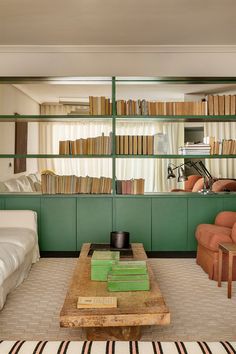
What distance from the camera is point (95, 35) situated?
5.22 m

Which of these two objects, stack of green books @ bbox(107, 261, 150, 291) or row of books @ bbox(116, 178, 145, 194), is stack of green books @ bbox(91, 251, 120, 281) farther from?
row of books @ bbox(116, 178, 145, 194)

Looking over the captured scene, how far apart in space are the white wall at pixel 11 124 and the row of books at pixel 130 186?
135cm

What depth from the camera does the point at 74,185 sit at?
526 cm

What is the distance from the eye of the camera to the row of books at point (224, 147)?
531 cm

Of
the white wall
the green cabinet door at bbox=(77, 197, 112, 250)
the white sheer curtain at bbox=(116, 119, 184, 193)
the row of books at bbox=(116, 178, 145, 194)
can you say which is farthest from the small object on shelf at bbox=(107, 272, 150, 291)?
the white wall

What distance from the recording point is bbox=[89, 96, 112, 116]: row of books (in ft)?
17.2

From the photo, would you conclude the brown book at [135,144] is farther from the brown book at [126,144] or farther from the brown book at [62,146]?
the brown book at [62,146]

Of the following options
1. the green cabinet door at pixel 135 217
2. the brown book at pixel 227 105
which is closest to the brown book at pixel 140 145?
the green cabinet door at pixel 135 217

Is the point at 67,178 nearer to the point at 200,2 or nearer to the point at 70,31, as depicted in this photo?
the point at 70,31

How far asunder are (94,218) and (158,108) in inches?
63.4

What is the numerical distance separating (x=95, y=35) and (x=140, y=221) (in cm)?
241

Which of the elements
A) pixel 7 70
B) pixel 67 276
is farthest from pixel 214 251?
pixel 7 70

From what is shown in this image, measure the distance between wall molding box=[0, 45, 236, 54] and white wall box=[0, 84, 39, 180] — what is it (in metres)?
0.56

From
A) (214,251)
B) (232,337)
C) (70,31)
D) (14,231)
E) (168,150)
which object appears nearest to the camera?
(232,337)
